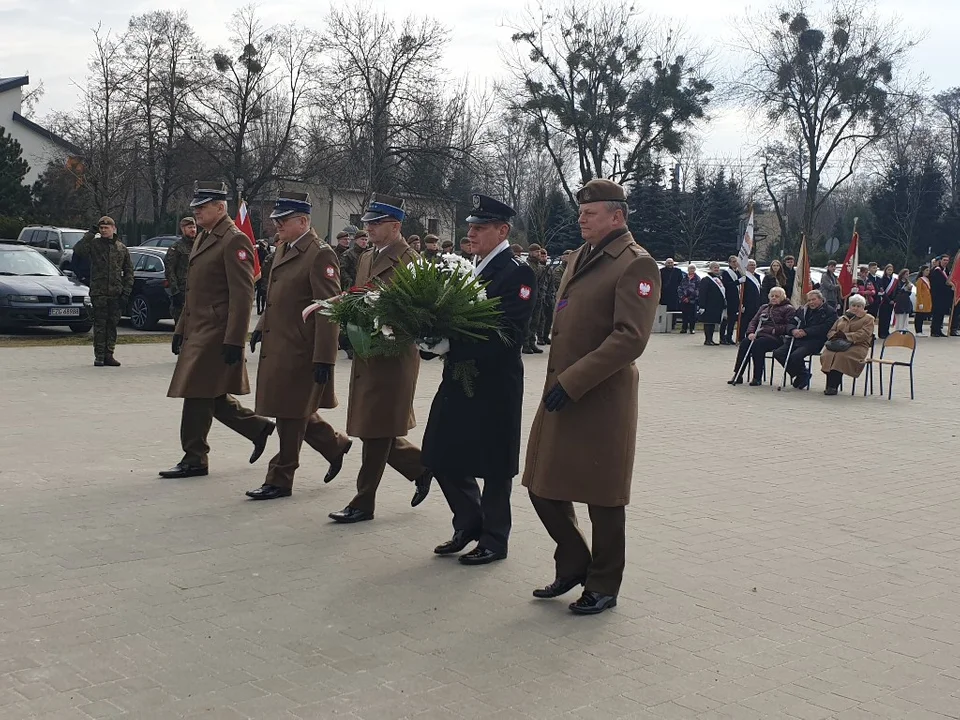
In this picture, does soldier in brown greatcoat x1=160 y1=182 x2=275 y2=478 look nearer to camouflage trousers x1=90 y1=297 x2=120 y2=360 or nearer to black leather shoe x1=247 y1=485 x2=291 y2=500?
black leather shoe x1=247 y1=485 x2=291 y2=500

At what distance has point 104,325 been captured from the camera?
15984mm

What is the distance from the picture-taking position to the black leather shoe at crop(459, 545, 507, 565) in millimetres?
6398

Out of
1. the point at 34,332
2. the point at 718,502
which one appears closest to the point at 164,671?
the point at 718,502

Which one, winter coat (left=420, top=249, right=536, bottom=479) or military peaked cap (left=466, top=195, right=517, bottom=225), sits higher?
military peaked cap (left=466, top=195, right=517, bottom=225)

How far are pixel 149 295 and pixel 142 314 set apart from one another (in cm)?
44

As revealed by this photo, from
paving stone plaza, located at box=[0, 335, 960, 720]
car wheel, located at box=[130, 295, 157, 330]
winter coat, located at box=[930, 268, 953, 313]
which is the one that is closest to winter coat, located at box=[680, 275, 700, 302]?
winter coat, located at box=[930, 268, 953, 313]

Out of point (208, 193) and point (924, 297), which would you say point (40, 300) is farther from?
point (924, 297)

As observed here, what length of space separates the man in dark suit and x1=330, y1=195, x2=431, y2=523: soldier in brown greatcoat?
0.82m

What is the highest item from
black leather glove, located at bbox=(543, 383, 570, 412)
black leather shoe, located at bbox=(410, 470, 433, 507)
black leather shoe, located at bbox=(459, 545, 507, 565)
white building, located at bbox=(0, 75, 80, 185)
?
white building, located at bbox=(0, 75, 80, 185)

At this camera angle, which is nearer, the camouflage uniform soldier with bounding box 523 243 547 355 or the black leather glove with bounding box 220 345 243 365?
the black leather glove with bounding box 220 345 243 365

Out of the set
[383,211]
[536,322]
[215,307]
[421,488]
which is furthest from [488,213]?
[536,322]

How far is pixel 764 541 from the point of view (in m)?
7.19

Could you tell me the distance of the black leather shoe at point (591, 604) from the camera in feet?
18.2

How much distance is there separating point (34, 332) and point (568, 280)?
59.4ft
